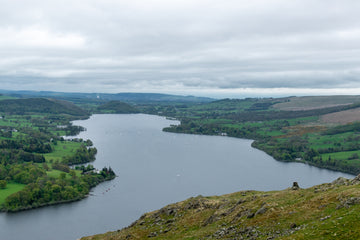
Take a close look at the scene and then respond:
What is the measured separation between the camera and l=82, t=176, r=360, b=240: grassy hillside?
2552 cm

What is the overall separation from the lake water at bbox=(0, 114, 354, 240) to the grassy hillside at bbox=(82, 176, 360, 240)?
162ft

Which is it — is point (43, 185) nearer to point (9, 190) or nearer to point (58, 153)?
point (9, 190)

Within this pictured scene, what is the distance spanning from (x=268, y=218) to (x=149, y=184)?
10187cm

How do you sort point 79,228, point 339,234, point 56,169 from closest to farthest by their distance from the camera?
point 339,234 → point 79,228 → point 56,169

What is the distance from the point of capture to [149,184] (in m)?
130

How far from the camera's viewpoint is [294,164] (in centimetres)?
17638

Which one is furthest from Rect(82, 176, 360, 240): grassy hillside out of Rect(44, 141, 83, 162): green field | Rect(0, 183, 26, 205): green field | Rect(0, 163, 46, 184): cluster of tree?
Rect(44, 141, 83, 162): green field

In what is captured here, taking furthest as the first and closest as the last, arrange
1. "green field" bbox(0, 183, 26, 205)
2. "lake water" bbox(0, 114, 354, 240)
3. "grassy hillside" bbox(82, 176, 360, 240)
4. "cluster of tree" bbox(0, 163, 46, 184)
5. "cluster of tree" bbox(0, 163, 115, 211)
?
"cluster of tree" bbox(0, 163, 46, 184) → "green field" bbox(0, 183, 26, 205) → "cluster of tree" bbox(0, 163, 115, 211) → "lake water" bbox(0, 114, 354, 240) → "grassy hillside" bbox(82, 176, 360, 240)

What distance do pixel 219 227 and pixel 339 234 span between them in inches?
581

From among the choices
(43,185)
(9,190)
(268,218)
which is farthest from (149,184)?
(268,218)

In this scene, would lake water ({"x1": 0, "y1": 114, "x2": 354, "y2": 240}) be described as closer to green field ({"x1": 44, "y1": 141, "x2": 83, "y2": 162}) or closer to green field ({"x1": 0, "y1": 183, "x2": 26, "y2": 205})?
green field ({"x1": 0, "y1": 183, "x2": 26, "y2": 205})

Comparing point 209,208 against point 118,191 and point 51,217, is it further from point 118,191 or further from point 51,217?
point 118,191

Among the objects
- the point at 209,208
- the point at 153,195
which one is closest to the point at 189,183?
the point at 153,195

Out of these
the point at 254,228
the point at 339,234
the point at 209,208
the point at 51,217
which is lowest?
the point at 51,217
